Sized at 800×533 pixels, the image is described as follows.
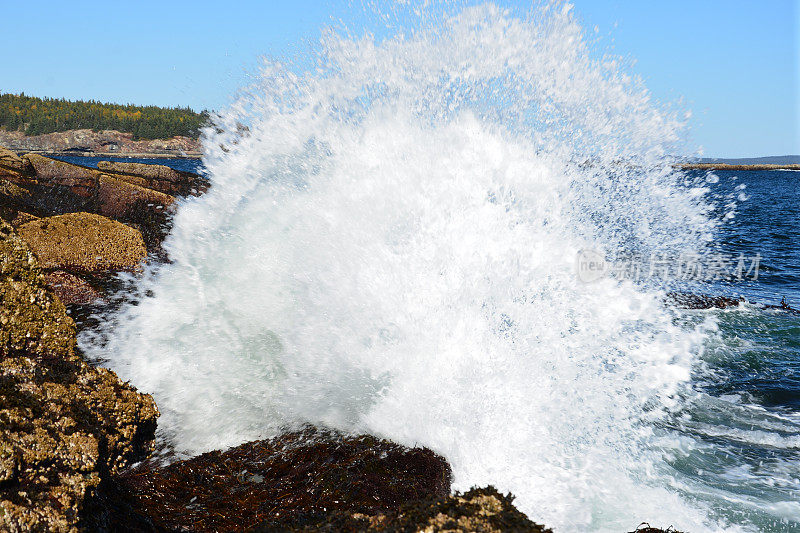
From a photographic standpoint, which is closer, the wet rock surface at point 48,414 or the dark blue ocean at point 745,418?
the wet rock surface at point 48,414

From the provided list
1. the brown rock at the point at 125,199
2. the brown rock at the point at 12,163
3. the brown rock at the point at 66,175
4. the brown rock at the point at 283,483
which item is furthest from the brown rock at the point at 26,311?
the brown rock at the point at 12,163

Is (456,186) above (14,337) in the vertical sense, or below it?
above

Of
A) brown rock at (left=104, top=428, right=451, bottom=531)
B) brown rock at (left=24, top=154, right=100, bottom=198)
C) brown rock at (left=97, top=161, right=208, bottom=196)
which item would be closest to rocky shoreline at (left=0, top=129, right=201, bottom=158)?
brown rock at (left=97, top=161, right=208, bottom=196)

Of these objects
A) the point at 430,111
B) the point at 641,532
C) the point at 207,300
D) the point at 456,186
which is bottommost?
the point at 641,532

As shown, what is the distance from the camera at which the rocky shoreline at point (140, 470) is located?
7.00 feet

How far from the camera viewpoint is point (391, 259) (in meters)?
5.23

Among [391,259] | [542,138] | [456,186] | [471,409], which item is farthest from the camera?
[542,138]

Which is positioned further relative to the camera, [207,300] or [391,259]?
[207,300]

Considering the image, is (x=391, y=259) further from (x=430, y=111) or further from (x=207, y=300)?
(x=430, y=111)

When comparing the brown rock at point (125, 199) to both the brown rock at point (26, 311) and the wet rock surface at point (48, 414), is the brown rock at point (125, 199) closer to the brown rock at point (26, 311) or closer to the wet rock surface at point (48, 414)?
the brown rock at point (26, 311)

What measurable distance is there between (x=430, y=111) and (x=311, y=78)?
2064mm

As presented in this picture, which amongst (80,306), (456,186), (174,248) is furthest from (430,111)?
(80,306)

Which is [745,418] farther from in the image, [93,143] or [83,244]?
[93,143]

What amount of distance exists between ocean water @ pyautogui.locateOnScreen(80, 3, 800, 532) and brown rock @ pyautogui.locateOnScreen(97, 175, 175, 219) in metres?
1.32
